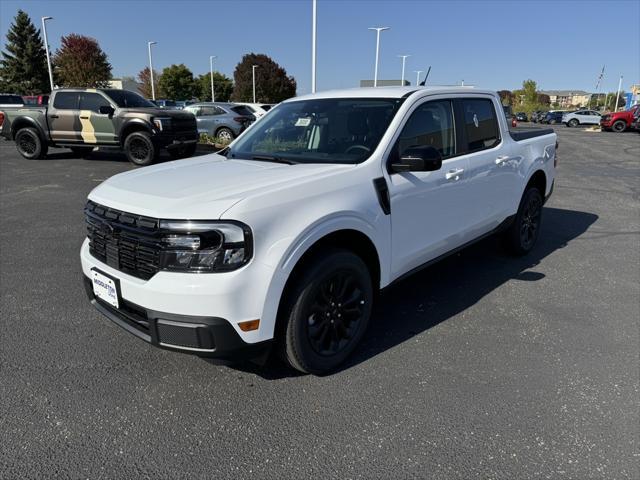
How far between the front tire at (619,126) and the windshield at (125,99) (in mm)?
31755

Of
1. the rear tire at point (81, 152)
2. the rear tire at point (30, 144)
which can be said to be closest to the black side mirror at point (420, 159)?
the rear tire at point (30, 144)

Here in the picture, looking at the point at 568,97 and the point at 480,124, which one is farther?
the point at 568,97

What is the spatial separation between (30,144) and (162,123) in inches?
173

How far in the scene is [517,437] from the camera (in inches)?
99.3

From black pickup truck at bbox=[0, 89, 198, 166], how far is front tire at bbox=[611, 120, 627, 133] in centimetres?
3106

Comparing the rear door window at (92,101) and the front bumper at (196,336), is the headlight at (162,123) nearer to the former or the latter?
the rear door window at (92,101)

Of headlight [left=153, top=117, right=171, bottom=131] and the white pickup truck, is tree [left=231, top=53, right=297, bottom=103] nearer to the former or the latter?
headlight [left=153, top=117, right=171, bottom=131]

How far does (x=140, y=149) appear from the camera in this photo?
38.3ft

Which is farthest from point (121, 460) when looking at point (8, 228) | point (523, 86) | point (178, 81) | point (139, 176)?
point (523, 86)

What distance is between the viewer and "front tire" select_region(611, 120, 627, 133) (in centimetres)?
3192

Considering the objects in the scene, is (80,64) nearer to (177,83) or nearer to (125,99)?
(177,83)

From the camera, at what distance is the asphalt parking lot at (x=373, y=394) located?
2.35 metres

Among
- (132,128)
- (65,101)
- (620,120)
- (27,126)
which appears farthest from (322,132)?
(620,120)

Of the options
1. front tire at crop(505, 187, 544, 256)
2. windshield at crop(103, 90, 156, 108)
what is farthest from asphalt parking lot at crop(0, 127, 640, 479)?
windshield at crop(103, 90, 156, 108)
